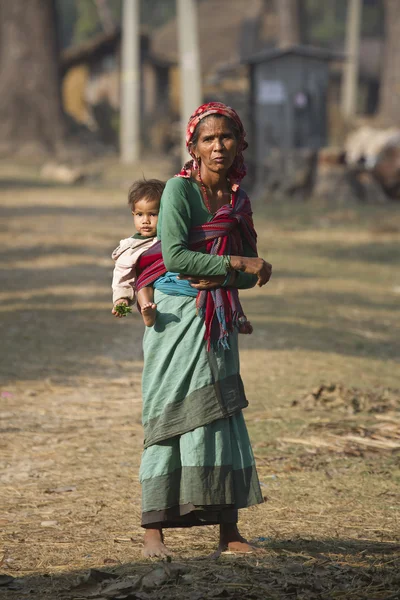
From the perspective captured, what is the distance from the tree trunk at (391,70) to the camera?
3809 centimetres

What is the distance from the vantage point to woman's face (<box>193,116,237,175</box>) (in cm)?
450

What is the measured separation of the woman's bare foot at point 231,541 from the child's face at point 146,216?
1.27 metres

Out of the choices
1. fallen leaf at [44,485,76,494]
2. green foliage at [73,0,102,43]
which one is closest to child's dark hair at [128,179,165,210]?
fallen leaf at [44,485,76,494]

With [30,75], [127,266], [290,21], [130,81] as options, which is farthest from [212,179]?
[290,21]

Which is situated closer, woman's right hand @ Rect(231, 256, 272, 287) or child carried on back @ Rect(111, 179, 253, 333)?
woman's right hand @ Rect(231, 256, 272, 287)

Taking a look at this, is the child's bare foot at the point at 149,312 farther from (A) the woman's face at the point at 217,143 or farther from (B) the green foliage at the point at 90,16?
(B) the green foliage at the point at 90,16

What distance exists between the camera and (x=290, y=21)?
45.8 m

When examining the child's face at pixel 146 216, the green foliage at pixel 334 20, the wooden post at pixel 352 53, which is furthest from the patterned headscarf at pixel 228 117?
the green foliage at pixel 334 20

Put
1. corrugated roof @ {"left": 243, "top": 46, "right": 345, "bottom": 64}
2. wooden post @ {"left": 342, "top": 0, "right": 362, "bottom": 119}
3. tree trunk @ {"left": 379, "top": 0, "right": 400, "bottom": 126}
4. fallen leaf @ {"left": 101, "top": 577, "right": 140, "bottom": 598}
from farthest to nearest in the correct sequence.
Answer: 1. wooden post @ {"left": 342, "top": 0, "right": 362, "bottom": 119}
2. tree trunk @ {"left": 379, "top": 0, "right": 400, "bottom": 126}
3. corrugated roof @ {"left": 243, "top": 46, "right": 345, "bottom": 64}
4. fallen leaf @ {"left": 101, "top": 577, "right": 140, "bottom": 598}

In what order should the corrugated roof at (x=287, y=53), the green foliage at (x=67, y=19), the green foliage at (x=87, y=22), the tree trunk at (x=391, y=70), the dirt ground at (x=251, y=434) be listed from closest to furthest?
the dirt ground at (x=251, y=434) → the corrugated roof at (x=287, y=53) → the tree trunk at (x=391, y=70) → the green foliage at (x=87, y=22) → the green foliage at (x=67, y=19)

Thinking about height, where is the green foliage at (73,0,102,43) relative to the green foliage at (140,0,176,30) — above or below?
below

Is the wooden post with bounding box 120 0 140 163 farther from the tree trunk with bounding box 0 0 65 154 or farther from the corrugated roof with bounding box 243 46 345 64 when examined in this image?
the corrugated roof with bounding box 243 46 345 64

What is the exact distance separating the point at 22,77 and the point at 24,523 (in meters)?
32.5

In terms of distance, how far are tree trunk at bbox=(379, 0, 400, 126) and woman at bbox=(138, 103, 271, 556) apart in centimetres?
3416
